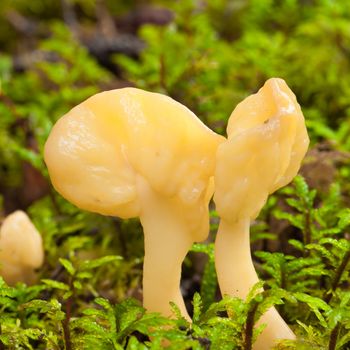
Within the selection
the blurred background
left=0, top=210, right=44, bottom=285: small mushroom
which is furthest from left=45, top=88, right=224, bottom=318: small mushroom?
left=0, top=210, right=44, bottom=285: small mushroom

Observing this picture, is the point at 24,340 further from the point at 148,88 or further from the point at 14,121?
the point at 14,121

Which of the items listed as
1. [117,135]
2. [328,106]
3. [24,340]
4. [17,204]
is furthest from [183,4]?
[24,340]

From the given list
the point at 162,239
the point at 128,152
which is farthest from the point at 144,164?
the point at 162,239

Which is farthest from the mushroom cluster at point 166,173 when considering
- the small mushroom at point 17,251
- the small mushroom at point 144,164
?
the small mushroom at point 17,251

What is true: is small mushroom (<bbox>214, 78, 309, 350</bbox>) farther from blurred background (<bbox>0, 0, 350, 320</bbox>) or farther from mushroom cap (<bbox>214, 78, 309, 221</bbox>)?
blurred background (<bbox>0, 0, 350, 320</bbox>)

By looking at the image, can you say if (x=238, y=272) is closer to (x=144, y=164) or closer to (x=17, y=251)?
(x=144, y=164)

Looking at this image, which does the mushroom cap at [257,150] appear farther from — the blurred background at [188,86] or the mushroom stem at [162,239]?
the blurred background at [188,86]
